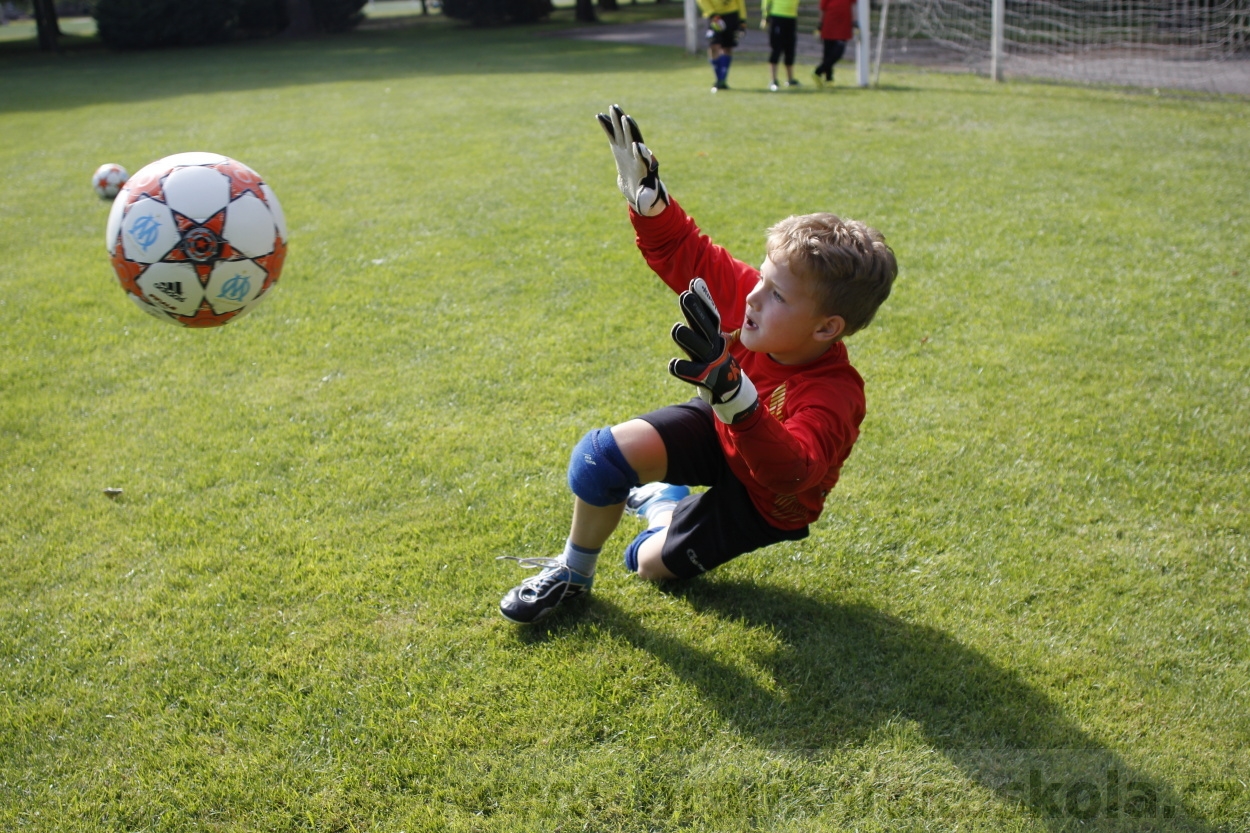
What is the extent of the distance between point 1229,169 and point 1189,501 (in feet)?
20.1

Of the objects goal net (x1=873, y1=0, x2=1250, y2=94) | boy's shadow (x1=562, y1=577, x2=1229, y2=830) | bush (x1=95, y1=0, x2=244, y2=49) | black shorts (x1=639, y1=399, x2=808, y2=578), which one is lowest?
boy's shadow (x1=562, y1=577, x2=1229, y2=830)

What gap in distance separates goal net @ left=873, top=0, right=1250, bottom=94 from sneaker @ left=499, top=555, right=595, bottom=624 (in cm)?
1341

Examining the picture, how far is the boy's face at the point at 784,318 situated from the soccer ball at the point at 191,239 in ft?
6.04

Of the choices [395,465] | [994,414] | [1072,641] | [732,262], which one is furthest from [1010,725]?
[395,465]

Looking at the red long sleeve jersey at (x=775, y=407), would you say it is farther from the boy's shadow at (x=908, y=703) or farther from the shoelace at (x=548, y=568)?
the shoelace at (x=548, y=568)

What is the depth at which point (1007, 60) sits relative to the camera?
16.1 metres

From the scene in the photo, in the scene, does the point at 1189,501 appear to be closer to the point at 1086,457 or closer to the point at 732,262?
the point at 1086,457

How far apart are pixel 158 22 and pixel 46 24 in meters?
3.56

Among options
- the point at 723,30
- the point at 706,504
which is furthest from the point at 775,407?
the point at 723,30

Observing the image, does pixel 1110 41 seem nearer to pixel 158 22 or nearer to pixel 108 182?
pixel 108 182

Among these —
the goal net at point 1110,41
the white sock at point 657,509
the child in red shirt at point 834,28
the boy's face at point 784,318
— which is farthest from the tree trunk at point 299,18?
the boy's face at point 784,318

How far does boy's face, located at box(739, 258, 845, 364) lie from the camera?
269cm

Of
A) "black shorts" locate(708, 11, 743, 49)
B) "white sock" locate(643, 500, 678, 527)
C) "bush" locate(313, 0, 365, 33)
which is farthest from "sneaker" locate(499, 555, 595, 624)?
"bush" locate(313, 0, 365, 33)

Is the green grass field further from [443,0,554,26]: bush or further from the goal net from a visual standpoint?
[443,0,554,26]: bush
